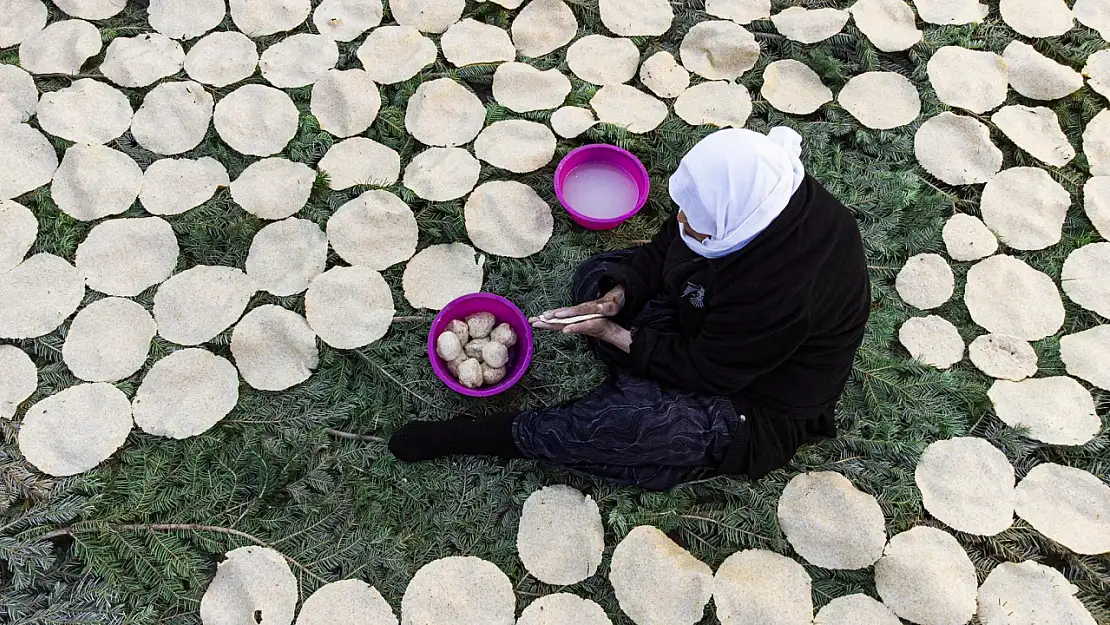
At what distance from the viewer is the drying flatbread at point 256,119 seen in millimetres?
1552

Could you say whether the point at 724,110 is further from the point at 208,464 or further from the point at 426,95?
the point at 208,464

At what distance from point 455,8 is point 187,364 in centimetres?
104

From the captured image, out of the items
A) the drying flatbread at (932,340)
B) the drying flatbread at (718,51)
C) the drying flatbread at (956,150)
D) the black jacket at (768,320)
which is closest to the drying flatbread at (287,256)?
the black jacket at (768,320)

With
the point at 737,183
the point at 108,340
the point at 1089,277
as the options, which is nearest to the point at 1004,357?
the point at 1089,277

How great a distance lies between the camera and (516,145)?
158cm

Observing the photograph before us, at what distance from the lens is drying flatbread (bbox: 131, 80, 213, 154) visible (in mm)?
1547

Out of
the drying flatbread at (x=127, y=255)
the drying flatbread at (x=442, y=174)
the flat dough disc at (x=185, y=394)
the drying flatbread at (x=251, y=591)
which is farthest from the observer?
the drying flatbread at (x=442, y=174)

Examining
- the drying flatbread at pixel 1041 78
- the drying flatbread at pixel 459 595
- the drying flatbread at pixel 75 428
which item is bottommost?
the drying flatbread at pixel 459 595

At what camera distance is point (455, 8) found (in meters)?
1.73

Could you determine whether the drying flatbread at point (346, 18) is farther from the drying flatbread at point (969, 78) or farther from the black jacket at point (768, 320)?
the drying flatbread at point (969, 78)

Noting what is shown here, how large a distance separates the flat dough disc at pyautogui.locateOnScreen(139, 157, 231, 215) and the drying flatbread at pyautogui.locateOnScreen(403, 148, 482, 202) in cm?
40

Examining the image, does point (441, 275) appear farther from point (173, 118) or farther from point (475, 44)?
point (173, 118)

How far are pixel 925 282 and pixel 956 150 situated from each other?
357 mm

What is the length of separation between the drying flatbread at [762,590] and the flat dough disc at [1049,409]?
1.77 ft
